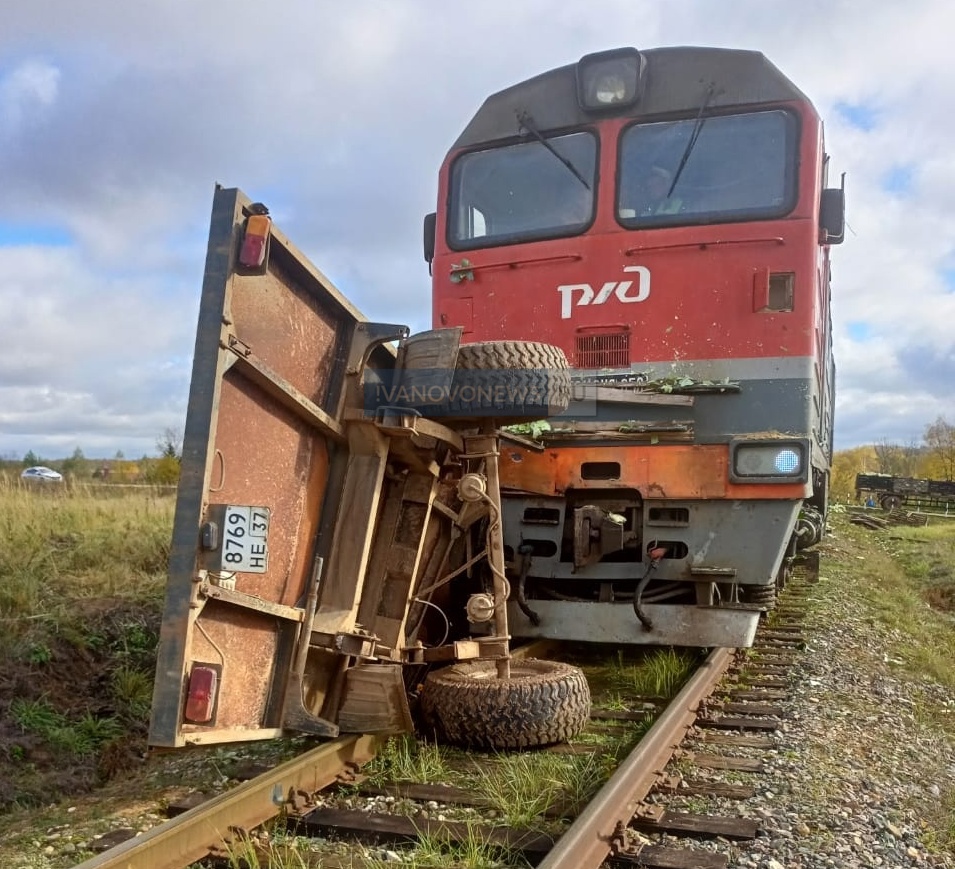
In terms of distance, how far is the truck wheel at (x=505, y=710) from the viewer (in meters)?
3.67

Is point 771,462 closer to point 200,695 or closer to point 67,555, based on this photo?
point 200,695

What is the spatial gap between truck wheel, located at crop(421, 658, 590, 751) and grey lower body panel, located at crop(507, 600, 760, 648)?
1.14m

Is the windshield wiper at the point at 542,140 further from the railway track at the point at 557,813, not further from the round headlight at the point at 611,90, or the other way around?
the railway track at the point at 557,813

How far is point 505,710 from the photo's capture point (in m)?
3.67

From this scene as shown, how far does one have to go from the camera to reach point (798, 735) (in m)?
4.09

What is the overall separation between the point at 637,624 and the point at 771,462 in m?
1.17

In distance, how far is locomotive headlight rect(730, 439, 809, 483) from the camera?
4871mm

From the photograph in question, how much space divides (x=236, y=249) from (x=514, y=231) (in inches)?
122

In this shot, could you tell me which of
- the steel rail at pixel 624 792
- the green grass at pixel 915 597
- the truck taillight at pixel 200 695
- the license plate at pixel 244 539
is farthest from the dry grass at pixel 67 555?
the green grass at pixel 915 597

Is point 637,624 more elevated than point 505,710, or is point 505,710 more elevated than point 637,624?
point 637,624

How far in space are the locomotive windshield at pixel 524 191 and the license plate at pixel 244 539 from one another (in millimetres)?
3345

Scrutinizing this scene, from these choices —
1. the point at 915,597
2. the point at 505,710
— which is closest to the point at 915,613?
the point at 915,597

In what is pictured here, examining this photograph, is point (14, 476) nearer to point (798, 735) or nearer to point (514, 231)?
point (514, 231)

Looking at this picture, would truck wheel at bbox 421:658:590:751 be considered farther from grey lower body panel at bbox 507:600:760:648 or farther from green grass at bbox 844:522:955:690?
green grass at bbox 844:522:955:690
